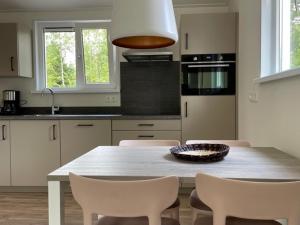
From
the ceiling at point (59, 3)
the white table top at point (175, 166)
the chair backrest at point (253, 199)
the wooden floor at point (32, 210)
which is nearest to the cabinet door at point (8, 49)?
the ceiling at point (59, 3)

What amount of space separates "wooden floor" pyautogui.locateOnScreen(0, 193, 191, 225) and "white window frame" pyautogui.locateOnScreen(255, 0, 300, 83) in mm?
1508

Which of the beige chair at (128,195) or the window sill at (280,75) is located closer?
the beige chair at (128,195)

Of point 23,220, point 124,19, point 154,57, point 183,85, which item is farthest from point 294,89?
point 23,220

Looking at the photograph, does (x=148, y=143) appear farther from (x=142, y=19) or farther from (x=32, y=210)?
(x=32, y=210)

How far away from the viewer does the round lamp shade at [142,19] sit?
75.6 inches

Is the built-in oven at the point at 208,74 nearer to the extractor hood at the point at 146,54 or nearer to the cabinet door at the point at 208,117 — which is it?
the cabinet door at the point at 208,117

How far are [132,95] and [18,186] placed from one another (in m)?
1.79

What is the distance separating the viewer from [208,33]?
3678 millimetres

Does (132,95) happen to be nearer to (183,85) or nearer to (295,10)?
(183,85)

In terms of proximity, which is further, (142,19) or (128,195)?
(142,19)

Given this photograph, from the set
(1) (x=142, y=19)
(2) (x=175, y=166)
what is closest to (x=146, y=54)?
(1) (x=142, y=19)

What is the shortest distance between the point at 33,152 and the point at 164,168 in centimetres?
278

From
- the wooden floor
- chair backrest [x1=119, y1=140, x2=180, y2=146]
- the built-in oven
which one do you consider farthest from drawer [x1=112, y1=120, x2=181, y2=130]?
chair backrest [x1=119, y1=140, x2=180, y2=146]

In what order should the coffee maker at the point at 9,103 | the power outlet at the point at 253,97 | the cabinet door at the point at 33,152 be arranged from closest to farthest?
the power outlet at the point at 253,97 < the cabinet door at the point at 33,152 < the coffee maker at the point at 9,103
